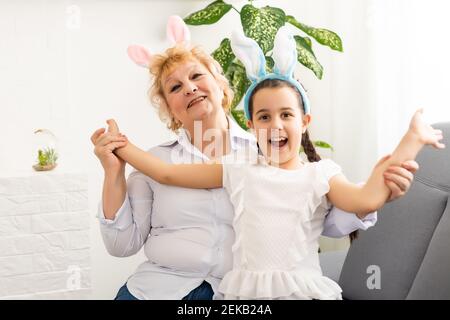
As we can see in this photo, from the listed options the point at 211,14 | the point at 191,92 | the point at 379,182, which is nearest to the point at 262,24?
the point at 211,14

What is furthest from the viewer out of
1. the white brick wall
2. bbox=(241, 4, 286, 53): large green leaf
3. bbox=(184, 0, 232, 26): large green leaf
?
the white brick wall

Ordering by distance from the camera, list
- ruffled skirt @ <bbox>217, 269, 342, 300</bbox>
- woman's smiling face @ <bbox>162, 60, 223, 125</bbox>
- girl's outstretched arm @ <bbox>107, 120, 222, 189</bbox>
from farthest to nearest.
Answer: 1. woman's smiling face @ <bbox>162, 60, 223, 125</bbox>
2. girl's outstretched arm @ <bbox>107, 120, 222, 189</bbox>
3. ruffled skirt @ <bbox>217, 269, 342, 300</bbox>

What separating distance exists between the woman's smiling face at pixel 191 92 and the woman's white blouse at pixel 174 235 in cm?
19

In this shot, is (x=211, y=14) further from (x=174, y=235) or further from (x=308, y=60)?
(x=174, y=235)

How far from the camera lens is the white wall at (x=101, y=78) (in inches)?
123

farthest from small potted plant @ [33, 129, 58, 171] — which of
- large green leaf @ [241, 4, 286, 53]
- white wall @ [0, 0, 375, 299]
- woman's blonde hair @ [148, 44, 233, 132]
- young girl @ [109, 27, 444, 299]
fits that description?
young girl @ [109, 27, 444, 299]

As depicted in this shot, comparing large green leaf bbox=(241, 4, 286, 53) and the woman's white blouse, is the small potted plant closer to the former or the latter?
large green leaf bbox=(241, 4, 286, 53)

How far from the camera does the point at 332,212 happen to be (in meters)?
1.39

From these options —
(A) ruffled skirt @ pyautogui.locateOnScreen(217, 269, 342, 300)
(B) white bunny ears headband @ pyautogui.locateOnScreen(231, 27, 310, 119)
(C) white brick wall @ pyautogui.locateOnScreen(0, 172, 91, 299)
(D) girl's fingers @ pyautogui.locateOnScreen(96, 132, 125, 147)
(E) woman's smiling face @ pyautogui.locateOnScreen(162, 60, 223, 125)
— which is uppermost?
(B) white bunny ears headband @ pyautogui.locateOnScreen(231, 27, 310, 119)

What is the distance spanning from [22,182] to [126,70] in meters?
0.77

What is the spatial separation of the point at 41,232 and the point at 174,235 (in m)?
1.70

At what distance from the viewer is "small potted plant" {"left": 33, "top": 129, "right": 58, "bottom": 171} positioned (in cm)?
312

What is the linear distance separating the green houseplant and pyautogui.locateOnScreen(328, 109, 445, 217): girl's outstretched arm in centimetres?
134

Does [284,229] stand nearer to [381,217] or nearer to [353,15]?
[381,217]
